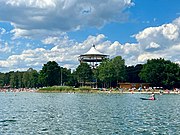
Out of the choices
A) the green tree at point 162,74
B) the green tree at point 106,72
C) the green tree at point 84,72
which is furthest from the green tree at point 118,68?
the green tree at point 84,72

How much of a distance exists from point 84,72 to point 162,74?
37092 millimetres

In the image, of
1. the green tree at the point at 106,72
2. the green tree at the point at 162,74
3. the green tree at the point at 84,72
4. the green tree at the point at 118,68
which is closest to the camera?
the green tree at the point at 162,74

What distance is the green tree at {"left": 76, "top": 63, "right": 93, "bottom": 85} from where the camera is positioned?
177 metres

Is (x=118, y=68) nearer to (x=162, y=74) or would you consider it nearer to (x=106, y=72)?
(x=106, y=72)

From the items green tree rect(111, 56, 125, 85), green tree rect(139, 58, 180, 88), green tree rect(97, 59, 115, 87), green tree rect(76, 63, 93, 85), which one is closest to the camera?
green tree rect(139, 58, 180, 88)

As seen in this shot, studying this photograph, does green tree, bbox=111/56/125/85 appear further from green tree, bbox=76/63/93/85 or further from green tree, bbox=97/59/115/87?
green tree, bbox=76/63/93/85

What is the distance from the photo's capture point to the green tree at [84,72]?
581 ft

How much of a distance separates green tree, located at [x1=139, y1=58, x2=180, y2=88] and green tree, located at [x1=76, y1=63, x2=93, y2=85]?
26.3m

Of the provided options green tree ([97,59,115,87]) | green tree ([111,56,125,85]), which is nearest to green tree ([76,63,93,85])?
green tree ([97,59,115,87])

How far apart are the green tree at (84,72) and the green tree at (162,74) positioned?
1034 inches

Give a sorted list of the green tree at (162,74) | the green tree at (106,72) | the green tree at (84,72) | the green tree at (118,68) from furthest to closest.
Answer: the green tree at (84,72)
the green tree at (118,68)
the green tree at (106,72)
the green tree at (162,74)

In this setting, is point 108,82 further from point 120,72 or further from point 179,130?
point 179,130

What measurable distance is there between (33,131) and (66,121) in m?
8.59

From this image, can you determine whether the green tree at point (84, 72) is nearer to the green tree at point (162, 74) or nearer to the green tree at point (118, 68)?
the green tree at point (118, 68)
